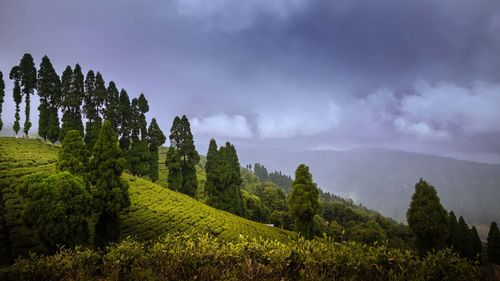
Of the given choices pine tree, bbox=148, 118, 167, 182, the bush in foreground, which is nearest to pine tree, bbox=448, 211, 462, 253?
pine tree, bbox=148, 118, 167, 182

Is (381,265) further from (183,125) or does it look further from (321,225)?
(321,225)

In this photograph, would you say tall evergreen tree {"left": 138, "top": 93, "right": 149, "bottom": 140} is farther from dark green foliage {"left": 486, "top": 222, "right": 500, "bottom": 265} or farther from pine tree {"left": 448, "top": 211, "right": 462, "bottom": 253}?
dark green foliage {"left": 486, "top": 222, "right": 500, "bottom": 265}

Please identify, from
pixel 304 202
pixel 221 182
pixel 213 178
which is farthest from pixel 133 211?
pixel 221 182

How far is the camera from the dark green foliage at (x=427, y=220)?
3850 cm

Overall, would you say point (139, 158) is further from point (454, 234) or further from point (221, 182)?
point (454, 234)

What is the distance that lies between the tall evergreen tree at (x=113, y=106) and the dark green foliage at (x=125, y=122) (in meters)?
0.98

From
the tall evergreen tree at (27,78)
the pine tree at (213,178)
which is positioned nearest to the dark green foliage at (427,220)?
the pine tree at (213,178)

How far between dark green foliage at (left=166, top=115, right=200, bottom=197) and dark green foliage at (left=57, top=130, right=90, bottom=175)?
86.6 feet

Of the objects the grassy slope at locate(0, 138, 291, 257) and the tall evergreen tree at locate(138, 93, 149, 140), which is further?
the tall evergreen tree at locate(138, 93, 149, 140)

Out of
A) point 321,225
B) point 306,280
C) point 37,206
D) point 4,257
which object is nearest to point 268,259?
point 306,280

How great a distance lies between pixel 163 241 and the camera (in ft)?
33.3

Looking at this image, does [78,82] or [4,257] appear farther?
[78,82]

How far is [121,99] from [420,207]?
190 ft

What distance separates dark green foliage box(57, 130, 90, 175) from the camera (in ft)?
103
